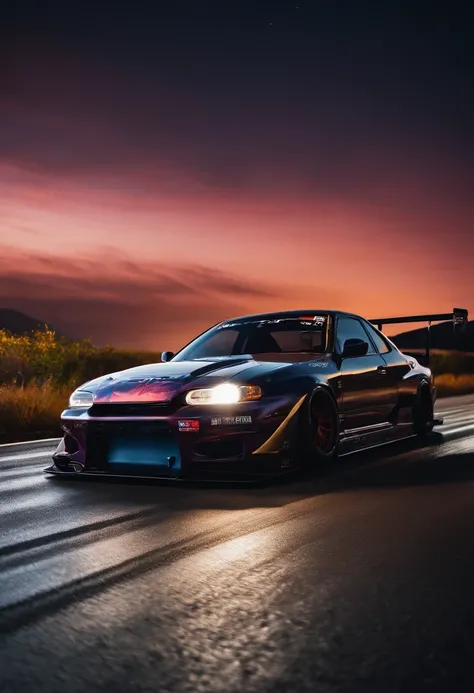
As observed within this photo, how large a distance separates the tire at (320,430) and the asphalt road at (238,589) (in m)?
0.51

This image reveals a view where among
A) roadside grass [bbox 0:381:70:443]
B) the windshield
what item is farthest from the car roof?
roadside grass [bbox 0:381:70:443]

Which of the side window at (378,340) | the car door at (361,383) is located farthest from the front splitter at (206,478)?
the side window at (378,340)

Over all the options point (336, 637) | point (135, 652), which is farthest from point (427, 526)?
point (135, 652)

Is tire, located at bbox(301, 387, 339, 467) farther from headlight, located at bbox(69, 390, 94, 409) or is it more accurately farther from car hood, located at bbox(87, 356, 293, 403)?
headlight, located at bbox(69, 390, 94, 409)

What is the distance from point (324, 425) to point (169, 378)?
1613 mm

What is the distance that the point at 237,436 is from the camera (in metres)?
7.34

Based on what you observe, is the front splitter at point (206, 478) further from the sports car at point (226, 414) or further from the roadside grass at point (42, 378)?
the roadside grass at point (42, 378)

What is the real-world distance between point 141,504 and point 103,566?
203 centimetres

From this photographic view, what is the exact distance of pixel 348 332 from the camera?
9.62m

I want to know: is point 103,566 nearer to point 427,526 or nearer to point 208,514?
point 208,514

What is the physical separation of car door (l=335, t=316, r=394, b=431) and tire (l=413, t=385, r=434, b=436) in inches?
42.7

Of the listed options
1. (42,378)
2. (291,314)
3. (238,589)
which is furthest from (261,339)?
(42,378)

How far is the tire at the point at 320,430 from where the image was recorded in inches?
310

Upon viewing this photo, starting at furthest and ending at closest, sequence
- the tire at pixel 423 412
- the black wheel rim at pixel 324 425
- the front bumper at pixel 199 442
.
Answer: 1. the tire at pixel 423 412
2. the black wheel rim at pixel 324 425
3. the front bumper at pixel 199 442
